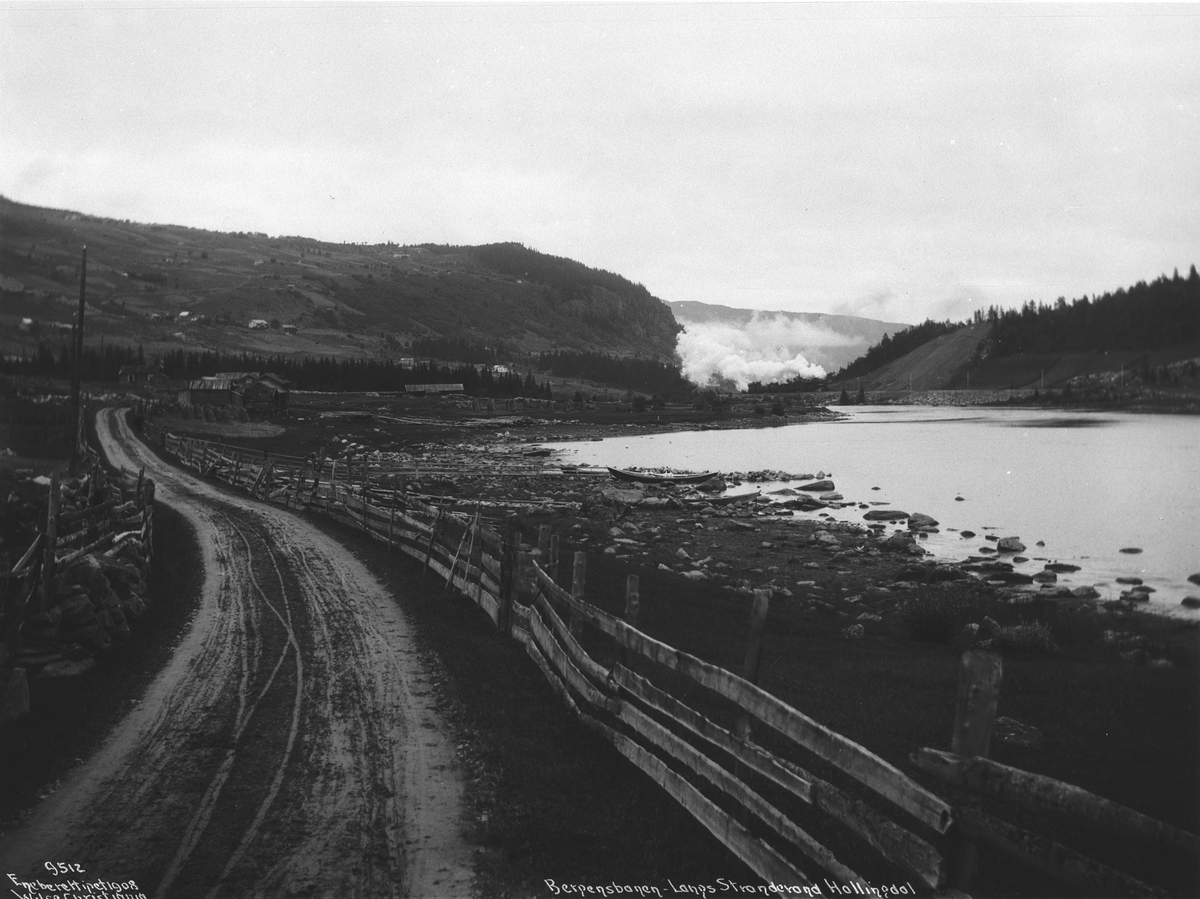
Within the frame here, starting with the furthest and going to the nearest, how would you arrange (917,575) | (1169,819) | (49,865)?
(917,575) < (1169,819) < (49,865)

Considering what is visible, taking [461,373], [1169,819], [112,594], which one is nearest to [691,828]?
[1169,819]

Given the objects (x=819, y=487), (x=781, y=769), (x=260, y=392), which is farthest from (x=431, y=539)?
(x=260, y=392)

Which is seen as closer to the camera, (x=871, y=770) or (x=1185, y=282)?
(x=871, y=770)

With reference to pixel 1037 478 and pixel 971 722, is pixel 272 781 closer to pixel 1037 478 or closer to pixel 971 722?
pixel 971 722

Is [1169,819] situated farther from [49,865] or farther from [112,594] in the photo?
[112,594]

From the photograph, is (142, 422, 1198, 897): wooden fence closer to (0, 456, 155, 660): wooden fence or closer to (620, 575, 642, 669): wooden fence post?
(620, 575, 642, 669): wooden fence post

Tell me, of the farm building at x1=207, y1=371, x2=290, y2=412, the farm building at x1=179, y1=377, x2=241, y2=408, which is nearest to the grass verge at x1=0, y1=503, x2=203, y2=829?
the farm building at x1=207, y1=371, x2=290, y2=412

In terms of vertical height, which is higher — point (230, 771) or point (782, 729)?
point (782, 729)
